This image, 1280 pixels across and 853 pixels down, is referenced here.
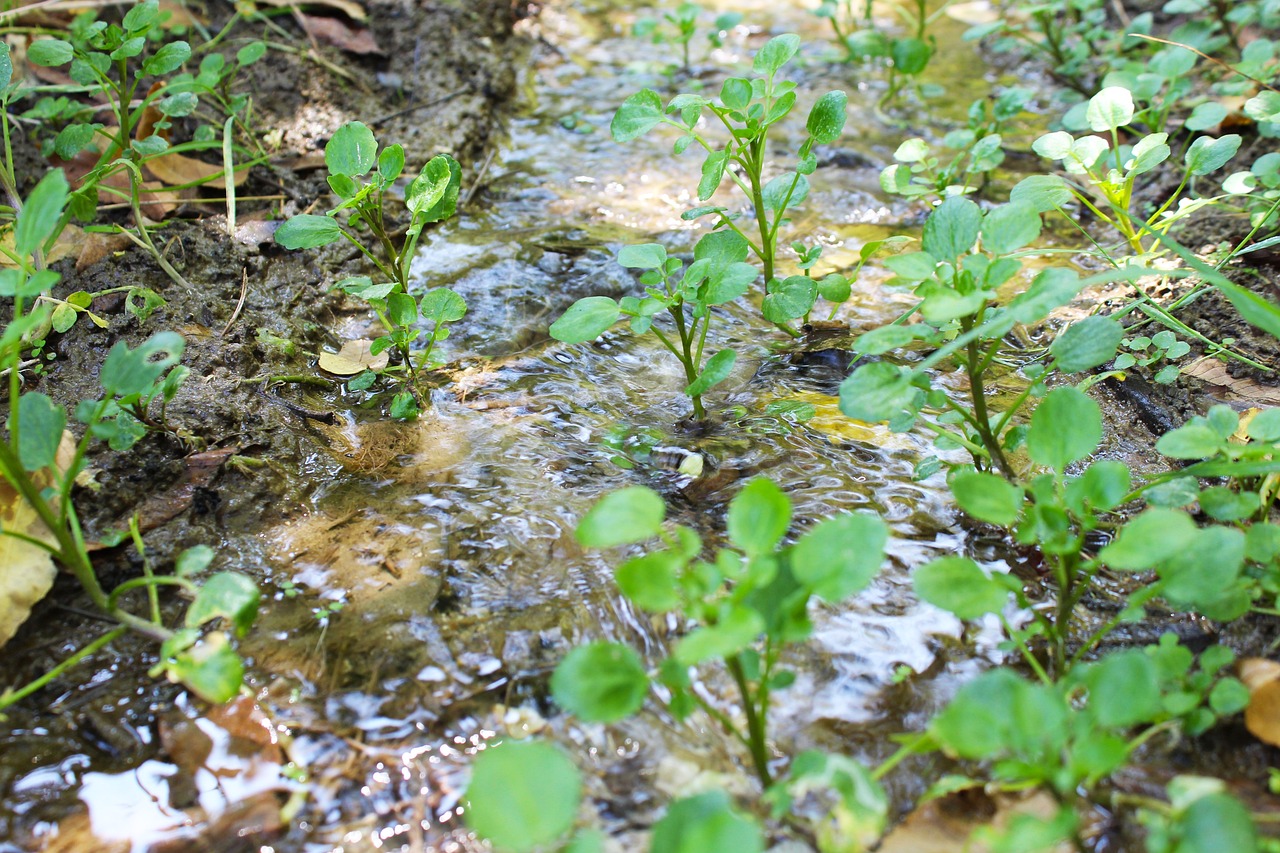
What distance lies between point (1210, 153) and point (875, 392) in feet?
3.91

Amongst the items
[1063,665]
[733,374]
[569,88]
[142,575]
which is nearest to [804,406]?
[733,374]

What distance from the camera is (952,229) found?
1.59 meters

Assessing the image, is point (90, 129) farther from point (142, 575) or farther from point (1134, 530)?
point (1134, 530)

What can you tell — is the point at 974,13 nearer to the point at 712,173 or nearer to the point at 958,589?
the point at 712,173

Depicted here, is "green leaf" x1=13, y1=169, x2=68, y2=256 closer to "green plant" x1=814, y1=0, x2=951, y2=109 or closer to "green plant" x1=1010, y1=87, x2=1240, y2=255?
"green plant" x1=1010, y1=87, x2=1240, y2=255

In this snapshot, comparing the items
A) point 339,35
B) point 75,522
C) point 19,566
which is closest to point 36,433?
point 75,522

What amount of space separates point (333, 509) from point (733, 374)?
104 centimetres

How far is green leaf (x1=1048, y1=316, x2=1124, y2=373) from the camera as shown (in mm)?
1543

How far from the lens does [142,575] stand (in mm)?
1645

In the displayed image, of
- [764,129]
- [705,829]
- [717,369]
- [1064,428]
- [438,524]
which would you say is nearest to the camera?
[705,829]

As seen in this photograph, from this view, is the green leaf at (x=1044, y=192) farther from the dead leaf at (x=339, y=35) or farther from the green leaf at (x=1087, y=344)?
the dead leaf at (x=339, y=35)

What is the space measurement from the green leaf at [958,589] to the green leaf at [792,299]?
2.64ft

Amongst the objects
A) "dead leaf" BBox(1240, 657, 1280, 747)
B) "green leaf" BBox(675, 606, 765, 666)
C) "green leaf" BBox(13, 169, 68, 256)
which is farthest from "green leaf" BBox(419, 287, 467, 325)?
"dead leaf" BBox(1240, 657, 1280, 747)

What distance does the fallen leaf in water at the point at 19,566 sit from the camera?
4.92 ft
